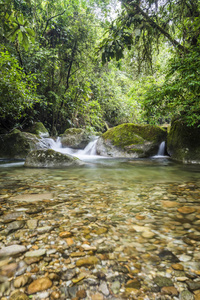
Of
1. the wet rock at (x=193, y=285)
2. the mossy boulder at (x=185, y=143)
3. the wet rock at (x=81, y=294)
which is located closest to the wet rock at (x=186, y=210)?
the wet rock at (x=193, y=285)

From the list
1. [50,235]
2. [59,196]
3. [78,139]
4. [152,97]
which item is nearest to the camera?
[50,235]

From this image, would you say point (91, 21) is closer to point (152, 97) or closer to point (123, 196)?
point (152, 97)

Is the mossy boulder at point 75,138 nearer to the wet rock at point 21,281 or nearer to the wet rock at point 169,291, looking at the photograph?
the wet rock at point 21,281

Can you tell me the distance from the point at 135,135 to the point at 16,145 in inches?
246

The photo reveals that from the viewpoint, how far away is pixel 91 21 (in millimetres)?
10203

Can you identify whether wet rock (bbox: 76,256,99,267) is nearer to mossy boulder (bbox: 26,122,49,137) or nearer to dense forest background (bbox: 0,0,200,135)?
dense forest background (bbox: 0,0,200,135)

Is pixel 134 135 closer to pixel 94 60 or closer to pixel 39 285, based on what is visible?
pixel 94 60

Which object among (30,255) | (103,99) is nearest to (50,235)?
(30,255)

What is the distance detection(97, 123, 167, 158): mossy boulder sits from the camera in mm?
8883

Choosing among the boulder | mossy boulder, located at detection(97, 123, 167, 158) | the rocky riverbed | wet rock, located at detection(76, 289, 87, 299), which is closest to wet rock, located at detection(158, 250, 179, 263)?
the rocky riverbed

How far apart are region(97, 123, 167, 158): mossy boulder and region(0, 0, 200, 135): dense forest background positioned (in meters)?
1.40

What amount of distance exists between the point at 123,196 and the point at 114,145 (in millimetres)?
7099

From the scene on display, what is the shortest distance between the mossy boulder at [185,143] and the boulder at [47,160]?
4612mm

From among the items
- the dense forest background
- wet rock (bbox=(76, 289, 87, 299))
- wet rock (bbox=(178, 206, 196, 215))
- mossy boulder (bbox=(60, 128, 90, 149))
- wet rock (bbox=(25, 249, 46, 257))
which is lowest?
wet rock (bbox=(76, 289, 87, 299))
